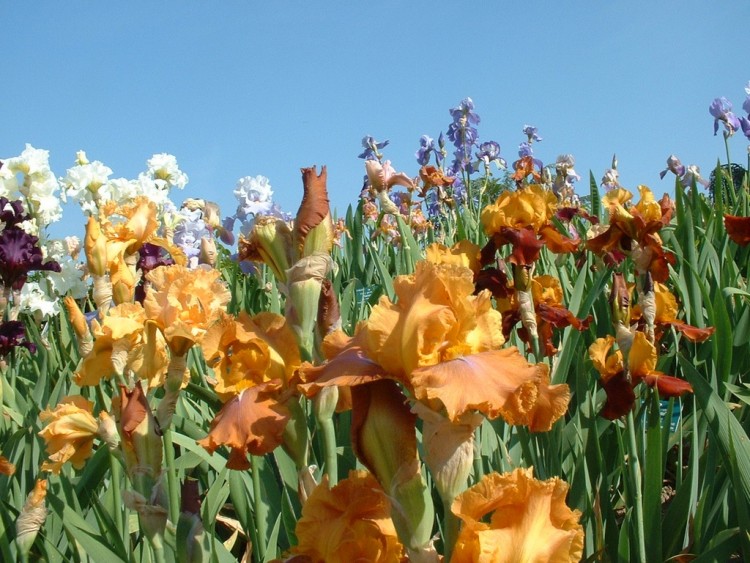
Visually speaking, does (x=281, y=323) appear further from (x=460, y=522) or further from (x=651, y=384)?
(x=651, y=384)

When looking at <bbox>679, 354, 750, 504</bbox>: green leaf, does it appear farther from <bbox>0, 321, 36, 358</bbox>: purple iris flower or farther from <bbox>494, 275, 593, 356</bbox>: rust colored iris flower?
<bbox>0, 321, 36, 358</bbox>: purple iris flower

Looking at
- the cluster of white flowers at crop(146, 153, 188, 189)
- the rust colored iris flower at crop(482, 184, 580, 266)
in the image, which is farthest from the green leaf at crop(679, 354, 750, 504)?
the cluster of white flowers at crop(146, 153, 188, 189)

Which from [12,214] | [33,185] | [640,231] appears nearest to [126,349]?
[640,231]

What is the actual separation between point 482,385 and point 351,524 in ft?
0.88

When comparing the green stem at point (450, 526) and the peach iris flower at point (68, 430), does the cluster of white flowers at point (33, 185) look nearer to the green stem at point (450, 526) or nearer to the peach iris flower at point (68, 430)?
the peach iris flower at point (68, 430)

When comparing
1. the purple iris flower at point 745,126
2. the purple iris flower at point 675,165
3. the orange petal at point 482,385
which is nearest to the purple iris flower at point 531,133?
the purple iris flower at point 675,165

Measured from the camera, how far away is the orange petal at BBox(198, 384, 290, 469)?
3.23ft

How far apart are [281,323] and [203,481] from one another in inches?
60.3

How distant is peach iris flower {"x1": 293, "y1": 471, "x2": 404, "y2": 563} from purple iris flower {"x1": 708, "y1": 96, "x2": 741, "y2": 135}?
577 centimetres

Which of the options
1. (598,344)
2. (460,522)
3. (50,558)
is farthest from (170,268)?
(598,344)

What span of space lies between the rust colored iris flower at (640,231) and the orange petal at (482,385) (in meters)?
1.36

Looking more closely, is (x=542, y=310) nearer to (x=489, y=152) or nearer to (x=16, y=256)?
(x=16, y=256)

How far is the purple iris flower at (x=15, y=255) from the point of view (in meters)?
3.41

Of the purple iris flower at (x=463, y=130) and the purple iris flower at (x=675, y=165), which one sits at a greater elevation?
the purple iris flower at (x=463, y=130)
